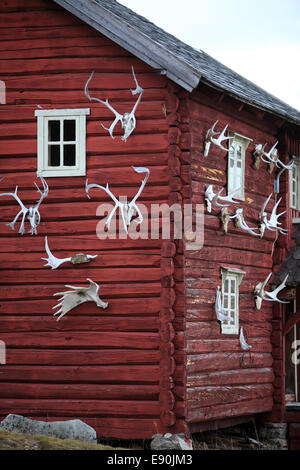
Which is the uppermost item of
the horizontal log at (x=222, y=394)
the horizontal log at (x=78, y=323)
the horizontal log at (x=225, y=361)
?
the horizontal log at (x=78, y=323)

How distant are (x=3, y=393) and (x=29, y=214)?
3.07 meters

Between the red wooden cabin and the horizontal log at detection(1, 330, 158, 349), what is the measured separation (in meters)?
0.02

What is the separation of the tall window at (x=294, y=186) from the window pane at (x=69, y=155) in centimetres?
501

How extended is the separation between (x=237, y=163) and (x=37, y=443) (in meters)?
7.00

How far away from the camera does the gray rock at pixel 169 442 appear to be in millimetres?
15734

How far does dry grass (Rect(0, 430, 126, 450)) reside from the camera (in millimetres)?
14211

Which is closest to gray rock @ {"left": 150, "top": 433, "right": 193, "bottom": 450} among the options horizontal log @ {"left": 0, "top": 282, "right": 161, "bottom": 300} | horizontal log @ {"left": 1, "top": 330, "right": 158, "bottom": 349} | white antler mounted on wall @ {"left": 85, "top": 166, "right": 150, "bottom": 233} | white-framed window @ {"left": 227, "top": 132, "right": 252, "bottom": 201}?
horizontal log @ {"left": 1, "top": 330, "right": 158, "bottom": 349}

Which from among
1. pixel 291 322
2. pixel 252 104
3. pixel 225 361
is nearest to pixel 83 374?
pixel 225 361

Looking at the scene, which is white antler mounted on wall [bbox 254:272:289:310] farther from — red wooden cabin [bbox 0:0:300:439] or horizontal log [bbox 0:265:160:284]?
horizontal log [bbox 0:265:160:284]

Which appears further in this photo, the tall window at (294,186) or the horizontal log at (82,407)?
the tall window at (294,186)

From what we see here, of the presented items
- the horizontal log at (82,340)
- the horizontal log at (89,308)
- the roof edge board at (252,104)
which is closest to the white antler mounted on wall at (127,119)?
the roof edge board at (252,104)

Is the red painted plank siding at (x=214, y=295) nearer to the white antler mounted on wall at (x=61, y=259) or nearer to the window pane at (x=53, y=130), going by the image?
the white antler mounted on wall at (x=61, y=259)
